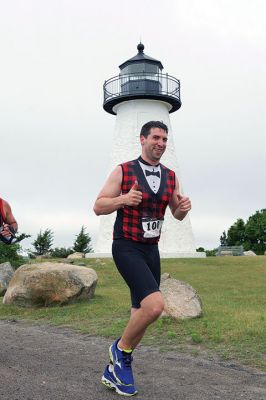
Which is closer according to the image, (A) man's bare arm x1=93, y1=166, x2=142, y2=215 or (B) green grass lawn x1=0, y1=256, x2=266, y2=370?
(A) man's bare arm x1=93, y1=166, x2=142, y2=215

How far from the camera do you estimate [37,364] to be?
18.8 feet

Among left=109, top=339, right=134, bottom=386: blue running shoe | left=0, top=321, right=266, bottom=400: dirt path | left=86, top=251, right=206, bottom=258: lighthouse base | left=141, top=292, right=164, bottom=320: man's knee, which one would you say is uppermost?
left=86, top=251, right=206, bottom=258: lighthouse base

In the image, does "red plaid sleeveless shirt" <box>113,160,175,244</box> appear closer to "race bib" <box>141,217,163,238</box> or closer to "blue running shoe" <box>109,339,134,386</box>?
"race bib" <box>141,217,163,238</box>

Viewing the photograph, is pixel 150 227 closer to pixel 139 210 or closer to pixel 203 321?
pixel 139 210

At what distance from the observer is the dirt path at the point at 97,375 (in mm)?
4547

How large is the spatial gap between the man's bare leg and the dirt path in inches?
19.9

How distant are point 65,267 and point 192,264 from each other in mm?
14575

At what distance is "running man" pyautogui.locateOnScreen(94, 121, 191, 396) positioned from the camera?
14.7ft

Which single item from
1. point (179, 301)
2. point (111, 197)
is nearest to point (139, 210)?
point (111, 197)

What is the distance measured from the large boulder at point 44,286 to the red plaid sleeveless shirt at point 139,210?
714cm

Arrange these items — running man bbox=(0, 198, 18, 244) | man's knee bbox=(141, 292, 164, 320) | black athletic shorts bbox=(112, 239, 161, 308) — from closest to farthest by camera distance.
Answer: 1. man's knee bbox=(141, 292, 164, 320)
2. black athletic shorts bbox=(112, 239, 161, 308)
3. running man bbox=(0, 198, 18, 244)

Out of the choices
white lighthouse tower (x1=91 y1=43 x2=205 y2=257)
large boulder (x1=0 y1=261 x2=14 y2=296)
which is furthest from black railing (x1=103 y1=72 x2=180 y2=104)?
large boulder (x1=0 y1=261 x2=14 y2=296)

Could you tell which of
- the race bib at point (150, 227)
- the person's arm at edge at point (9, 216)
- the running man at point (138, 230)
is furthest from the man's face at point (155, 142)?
the person's arm at edge at point (9, 216)

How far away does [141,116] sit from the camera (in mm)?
30828
